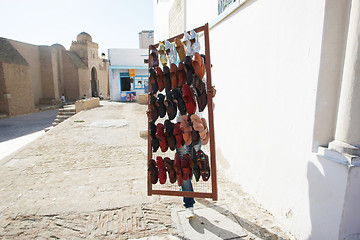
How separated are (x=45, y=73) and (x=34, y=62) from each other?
1.58 m

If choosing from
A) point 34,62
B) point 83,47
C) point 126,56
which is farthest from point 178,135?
point 83,47

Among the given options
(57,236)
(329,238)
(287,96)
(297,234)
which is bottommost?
(57,236)

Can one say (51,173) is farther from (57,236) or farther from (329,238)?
(329,238)

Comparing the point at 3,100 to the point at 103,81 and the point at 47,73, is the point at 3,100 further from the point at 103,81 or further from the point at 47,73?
the point at 103,81

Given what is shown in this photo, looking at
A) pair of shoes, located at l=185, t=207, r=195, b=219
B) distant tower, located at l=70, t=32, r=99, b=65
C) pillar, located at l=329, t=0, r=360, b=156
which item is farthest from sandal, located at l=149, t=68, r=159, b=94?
distant tower, located at l=70, t=32, r=99, b=65

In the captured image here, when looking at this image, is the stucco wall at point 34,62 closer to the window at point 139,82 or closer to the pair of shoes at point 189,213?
the window at point 139,82

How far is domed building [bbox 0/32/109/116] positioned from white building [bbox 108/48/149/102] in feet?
27.2

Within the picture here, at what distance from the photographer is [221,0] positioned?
143 inches

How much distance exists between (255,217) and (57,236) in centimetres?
218

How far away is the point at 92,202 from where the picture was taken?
2.93 m

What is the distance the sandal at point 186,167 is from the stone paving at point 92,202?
601 mm

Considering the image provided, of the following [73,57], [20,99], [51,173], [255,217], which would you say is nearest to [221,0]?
[255,217]

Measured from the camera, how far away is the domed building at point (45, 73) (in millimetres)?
18797

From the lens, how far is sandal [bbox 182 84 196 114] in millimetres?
2166
